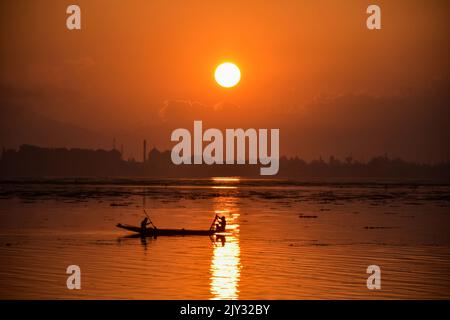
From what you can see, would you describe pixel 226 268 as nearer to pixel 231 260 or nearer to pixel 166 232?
pixel 231 260

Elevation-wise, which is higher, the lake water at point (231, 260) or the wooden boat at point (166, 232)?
the wooden boat at point (166, 232)

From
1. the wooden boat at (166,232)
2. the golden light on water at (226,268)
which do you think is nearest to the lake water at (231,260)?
the golden light on water at (226,268)

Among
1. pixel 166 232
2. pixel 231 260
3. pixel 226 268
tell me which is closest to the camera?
pixel 226 268

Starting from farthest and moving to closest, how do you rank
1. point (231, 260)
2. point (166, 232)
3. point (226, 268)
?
point (166, 232) < point (231, 260) < point (226, 268)

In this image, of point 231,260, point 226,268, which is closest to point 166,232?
point 231,260

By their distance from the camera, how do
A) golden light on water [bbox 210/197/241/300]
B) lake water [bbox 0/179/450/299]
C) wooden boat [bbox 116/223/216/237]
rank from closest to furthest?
golden light on water [bbox 210/197/241/300], lake water [bbox 0/179/450/299], wooden boat [bbox 116/223/216/237]

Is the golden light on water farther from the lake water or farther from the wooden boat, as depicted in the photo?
the wooden boat

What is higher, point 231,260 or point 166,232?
point 166,232

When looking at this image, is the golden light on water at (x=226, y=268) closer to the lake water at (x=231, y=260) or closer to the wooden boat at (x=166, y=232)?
the lake water at (x=231, y=260)

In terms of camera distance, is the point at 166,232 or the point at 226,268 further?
the point at 166,232

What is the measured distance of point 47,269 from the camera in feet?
107

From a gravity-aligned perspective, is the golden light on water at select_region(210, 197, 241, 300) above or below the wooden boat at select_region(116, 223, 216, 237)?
below

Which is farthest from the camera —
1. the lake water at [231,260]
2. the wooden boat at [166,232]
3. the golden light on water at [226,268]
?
the wooden boat at [166,232]

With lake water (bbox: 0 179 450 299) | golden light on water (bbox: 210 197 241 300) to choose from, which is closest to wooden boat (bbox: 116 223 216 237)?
lake water (bbox: 0 179 450 299)
